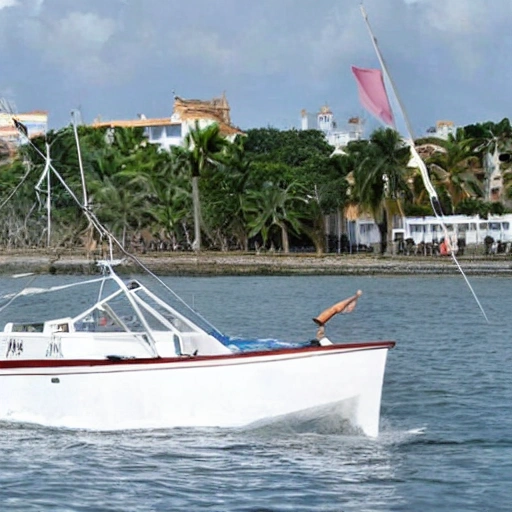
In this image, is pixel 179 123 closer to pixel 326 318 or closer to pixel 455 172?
pixel 455 172

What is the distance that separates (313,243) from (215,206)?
14397mm

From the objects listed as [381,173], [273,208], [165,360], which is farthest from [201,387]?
[381,173]

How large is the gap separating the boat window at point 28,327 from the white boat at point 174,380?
0.30 metres

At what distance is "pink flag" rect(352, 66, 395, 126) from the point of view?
65.1 feet

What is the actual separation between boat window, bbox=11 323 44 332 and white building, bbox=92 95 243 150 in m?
109

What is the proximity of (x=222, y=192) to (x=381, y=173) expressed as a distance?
12.6 meters

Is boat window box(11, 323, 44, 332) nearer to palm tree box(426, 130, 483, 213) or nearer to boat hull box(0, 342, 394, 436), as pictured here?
boat hull box(0, 342, 394, 436)

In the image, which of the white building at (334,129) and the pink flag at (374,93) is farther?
the white building at (334,129)

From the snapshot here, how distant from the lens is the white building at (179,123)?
13375 cm

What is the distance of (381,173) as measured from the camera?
319 feet

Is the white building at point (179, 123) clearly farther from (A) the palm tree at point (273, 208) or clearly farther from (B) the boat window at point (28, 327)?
(B) the boat window at point (28, 327)

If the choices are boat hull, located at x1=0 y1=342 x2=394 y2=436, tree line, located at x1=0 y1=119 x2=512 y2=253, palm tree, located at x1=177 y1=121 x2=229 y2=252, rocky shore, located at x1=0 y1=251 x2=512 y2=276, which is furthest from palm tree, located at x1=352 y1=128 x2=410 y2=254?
boat hull, located at x1=0 y1=342 x2=394 y2=436

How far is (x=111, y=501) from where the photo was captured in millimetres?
17484

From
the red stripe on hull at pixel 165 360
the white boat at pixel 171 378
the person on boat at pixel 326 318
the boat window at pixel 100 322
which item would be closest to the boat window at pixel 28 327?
the white boat at pixel 171 378
